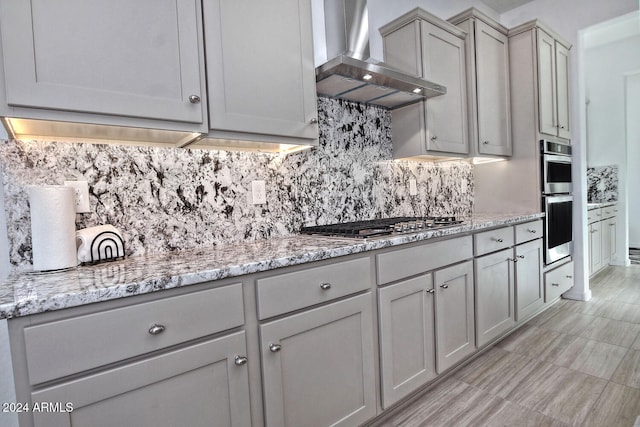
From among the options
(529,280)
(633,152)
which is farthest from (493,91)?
(633,152)

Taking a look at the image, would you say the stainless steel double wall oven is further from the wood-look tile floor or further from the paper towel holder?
the paper towel holder

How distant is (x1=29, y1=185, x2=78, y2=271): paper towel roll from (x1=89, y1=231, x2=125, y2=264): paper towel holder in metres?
0.10

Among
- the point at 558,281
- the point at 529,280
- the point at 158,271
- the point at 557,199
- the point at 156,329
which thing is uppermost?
the point at 557,199

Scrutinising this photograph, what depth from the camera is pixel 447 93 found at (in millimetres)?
2498

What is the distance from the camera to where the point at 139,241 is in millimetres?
1460

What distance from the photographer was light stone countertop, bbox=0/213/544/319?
837 mm

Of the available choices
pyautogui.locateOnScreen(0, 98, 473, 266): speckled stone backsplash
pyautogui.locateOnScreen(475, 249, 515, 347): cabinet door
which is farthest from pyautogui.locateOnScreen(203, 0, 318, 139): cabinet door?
pyautogui.locateOnScreen(475, 249, 515, 347): cabinet door

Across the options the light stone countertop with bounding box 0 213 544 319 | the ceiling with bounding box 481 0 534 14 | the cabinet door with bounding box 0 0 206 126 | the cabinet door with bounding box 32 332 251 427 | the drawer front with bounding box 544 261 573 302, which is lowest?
the drawer front with bounding box 544 261 573 302

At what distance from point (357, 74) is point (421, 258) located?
0.99m

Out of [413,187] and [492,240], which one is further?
[413,187]

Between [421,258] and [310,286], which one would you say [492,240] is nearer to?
[421,258]

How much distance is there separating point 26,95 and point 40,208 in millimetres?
343

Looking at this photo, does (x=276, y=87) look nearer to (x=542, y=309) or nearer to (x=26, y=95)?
(x=26, y=95)

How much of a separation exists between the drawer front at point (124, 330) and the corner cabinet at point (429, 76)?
1.75m
